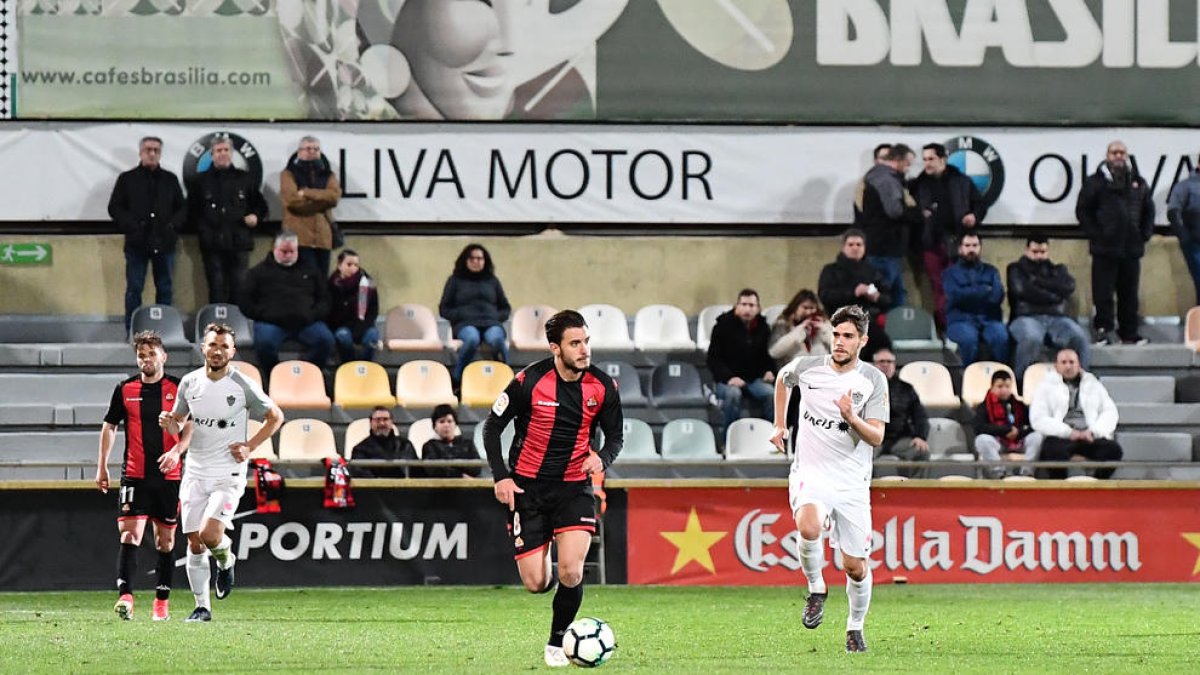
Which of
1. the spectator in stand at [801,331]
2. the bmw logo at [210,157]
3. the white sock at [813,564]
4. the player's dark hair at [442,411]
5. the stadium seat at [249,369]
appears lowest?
the white sock at [813,564]

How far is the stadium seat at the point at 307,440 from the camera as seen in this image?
734 inches

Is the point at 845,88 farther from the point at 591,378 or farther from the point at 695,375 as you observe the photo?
the point at 591,378

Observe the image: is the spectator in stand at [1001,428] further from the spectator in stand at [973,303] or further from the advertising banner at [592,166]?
the advertising banner at [592,166]

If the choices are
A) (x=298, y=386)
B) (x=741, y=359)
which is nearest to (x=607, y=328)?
(x=741, y=359)

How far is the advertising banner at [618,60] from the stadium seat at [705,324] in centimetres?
209

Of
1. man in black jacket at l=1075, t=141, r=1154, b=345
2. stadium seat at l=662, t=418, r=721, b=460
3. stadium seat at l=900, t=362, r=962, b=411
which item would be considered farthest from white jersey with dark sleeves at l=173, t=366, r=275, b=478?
man in black jacket at l=1075, t=141, r=1154, b=345

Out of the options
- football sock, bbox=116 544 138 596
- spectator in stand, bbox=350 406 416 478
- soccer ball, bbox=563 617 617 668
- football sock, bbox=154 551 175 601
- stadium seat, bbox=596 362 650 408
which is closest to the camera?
soccer ball, bbox=563 617 617 668

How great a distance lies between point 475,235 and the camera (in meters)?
22.0

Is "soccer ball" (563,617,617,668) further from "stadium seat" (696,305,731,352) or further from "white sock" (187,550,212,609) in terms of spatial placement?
"stadium seat" (696,305,731,352)

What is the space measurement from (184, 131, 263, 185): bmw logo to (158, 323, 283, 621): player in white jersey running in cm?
769

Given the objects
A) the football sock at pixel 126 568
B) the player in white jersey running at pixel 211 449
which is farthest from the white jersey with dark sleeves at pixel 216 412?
the football sock at pixel 126 568

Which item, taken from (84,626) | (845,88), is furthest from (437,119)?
(84,626)

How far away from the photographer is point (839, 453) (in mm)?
11344

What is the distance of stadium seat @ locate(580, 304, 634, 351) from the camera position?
68.7ft
